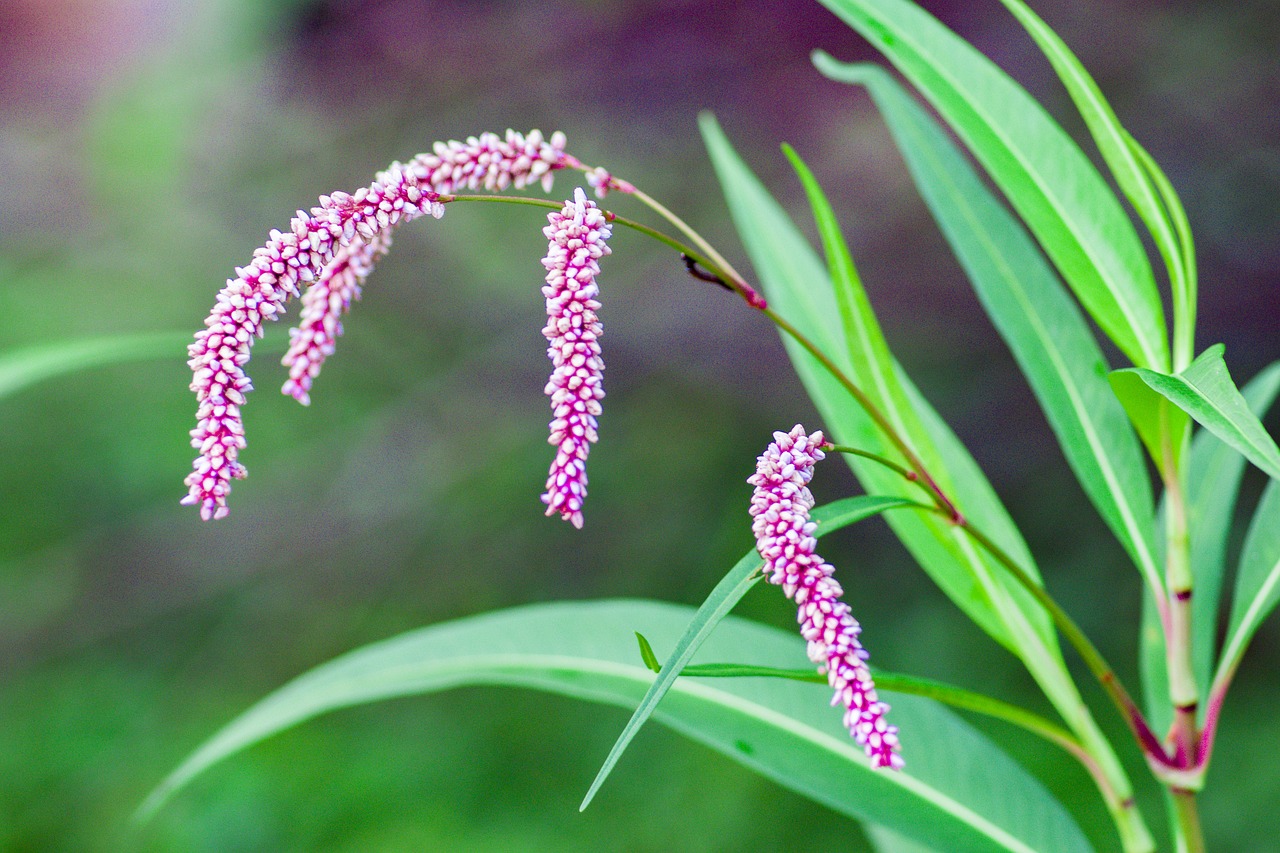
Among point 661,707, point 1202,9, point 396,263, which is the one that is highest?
point 396,263

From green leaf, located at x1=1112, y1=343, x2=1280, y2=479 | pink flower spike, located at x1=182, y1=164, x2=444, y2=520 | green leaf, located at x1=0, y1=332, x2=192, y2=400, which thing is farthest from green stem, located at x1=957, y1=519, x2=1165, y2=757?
green leaf, located at x1=0, y1=332, x2=192, y2=400

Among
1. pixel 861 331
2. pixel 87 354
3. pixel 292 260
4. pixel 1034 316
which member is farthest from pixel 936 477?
pixel 87 354

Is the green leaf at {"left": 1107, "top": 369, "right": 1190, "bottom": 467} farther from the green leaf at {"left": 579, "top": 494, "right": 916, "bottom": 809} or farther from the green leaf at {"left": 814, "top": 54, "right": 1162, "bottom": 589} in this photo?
the green leaf at {"left": 579, "top": 494, "right": 916, "bottom": 809}

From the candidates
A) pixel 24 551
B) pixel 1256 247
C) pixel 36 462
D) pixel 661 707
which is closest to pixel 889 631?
pixel 1256 247

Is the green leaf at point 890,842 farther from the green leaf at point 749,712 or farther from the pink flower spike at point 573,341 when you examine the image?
the pink flower spike at point 573,341

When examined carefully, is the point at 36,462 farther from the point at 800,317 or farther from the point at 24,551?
the point at 800,317

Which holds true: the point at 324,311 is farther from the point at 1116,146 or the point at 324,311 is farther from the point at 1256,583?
the point at 1256,583
